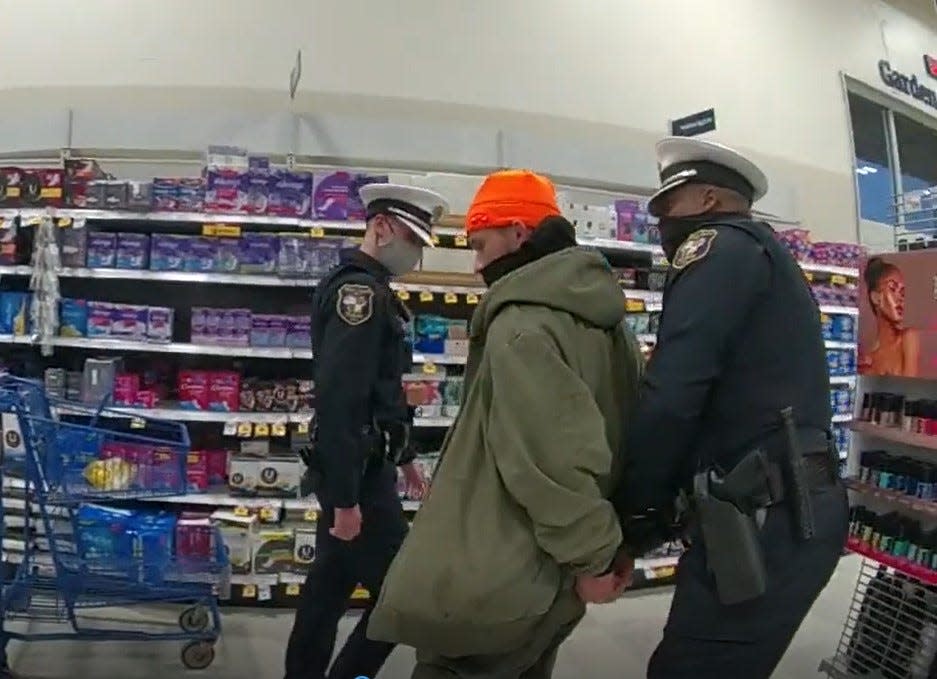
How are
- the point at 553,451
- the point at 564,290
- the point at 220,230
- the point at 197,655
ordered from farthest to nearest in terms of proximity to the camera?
the point at 220,230, the point at 197,655, the point at 564,290, the point at 553,451

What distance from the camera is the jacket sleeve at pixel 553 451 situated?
53.1 inches

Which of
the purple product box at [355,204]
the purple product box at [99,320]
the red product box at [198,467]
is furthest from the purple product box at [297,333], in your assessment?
the purple product box at [99,320]

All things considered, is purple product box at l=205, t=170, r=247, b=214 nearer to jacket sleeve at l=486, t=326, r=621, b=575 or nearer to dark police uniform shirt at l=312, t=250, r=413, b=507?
dark police uniform shirt at l=312, t=250, r=413, b=507

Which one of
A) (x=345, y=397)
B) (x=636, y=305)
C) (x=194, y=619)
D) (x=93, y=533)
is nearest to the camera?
(x=345, y=397)

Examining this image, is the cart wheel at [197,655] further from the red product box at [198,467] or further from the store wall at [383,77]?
the store wall at [383,77]

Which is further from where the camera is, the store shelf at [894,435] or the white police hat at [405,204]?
the store shelf at [894,435]

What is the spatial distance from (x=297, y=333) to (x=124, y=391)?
39.1 inches

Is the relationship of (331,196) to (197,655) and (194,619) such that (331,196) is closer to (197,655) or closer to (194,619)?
(194,619)

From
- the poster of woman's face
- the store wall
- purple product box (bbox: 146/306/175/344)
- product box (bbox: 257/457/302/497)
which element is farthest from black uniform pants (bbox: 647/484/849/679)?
the store wall

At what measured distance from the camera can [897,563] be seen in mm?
2717

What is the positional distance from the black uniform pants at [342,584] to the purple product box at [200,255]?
6.95ft

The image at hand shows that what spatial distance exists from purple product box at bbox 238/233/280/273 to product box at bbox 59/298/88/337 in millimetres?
932

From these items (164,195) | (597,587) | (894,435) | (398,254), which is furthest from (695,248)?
(164,195)

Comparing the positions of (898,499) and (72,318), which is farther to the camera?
(72,318)
